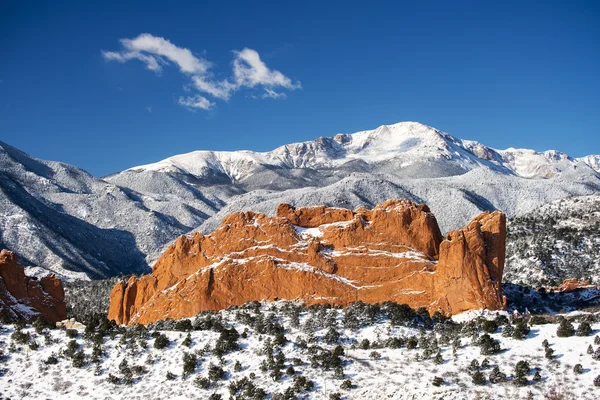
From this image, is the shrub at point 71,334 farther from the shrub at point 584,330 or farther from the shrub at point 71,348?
the shrub at point 584,330

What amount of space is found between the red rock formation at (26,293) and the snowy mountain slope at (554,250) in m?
81.4

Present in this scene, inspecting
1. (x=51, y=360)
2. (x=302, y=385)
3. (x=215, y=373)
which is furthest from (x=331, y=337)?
(x=51, y=360)

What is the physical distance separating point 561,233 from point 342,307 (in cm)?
8437

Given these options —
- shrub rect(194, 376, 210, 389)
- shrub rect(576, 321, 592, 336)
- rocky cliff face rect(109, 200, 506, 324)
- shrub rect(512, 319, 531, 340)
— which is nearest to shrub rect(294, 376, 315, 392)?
shrub rect(194, 376, 210, 389)

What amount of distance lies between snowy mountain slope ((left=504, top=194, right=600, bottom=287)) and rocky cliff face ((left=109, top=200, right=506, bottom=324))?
148 feet

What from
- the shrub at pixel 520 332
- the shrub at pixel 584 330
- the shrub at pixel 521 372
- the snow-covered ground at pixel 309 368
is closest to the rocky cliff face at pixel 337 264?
the snow-covered ground at pixel 309 368

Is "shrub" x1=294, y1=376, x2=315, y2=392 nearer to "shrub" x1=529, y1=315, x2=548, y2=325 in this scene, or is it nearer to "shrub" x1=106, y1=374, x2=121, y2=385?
"shrub" x1=106, y1=374, x2=121, y2=385

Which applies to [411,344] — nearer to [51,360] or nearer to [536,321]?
[536,321]

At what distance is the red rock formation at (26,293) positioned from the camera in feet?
267

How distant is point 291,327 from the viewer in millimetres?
60656

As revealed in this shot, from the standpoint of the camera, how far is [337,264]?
76.3 m

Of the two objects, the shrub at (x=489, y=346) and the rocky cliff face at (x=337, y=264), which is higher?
the rocky cliff face at (x=337, y=264)

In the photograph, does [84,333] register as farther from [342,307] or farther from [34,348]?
[342,307]

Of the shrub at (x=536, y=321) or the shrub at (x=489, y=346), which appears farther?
the shrub at (x=536, y=321)
